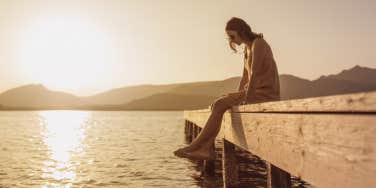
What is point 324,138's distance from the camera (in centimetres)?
239

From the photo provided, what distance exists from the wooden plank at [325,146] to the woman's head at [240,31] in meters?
2.27

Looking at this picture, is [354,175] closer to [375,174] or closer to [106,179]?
→ [375,174]

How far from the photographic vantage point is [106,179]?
1176 cm

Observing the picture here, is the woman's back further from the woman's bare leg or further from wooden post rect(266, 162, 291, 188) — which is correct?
wooden post rect(266, 162, 291, 188)

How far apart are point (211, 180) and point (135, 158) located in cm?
708

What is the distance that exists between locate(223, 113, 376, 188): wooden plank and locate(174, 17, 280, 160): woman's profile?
6.30ft

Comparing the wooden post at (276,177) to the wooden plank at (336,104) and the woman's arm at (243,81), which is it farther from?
the woman's arm at (243,81)

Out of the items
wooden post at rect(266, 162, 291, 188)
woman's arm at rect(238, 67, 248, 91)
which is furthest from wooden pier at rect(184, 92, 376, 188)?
woman's arm at rect(238, 67, 248, 91)

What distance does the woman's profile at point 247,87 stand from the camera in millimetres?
5750

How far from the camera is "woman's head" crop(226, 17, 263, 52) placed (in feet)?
19.4

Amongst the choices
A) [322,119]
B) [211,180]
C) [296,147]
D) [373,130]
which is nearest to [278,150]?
[296,147]

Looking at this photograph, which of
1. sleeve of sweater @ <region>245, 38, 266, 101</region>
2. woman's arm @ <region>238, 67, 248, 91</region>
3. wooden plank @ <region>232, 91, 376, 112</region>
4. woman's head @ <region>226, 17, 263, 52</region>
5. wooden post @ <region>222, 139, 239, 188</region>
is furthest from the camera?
wooden post @ <region>222, 139, 239, 188</region>

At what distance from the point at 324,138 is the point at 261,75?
3.53 meters

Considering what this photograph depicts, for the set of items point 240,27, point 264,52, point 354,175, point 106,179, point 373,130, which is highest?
point 240,27
